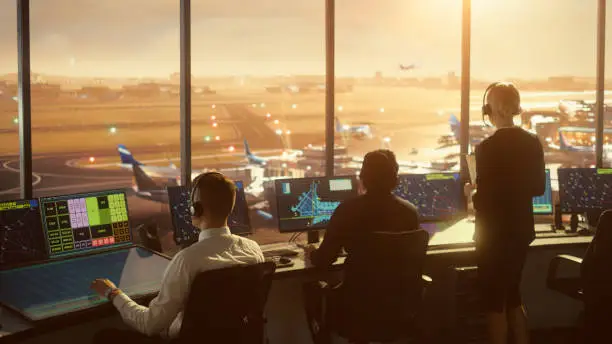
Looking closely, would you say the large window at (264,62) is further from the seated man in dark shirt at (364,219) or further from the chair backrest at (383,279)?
the chair backrest at (383,279)

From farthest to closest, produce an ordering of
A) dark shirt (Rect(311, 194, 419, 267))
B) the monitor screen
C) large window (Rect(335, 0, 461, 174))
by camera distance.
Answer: large window (Rect(335, 0, 461, 174)), the monitor screen, dark shirt (Rect(311, 194, 419, 267))

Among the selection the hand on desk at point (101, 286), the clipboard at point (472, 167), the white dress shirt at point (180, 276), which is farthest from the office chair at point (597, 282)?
the hand on desk at point (101, 286)

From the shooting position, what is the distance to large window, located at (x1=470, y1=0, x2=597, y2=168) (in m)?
5.02

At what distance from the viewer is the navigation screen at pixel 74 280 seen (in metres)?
2.41

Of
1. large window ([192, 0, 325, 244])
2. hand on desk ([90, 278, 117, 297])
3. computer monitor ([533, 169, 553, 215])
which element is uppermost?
large window ([192, 0, 325, 244])

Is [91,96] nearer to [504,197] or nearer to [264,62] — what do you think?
[264,62]

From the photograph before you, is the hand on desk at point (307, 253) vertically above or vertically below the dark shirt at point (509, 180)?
below

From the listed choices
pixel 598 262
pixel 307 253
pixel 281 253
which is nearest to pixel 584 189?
pixel 598 262

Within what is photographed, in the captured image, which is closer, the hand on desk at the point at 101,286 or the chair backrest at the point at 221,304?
the chair backrest at the point at 221,304

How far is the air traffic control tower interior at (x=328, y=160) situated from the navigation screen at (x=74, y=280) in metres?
0.01

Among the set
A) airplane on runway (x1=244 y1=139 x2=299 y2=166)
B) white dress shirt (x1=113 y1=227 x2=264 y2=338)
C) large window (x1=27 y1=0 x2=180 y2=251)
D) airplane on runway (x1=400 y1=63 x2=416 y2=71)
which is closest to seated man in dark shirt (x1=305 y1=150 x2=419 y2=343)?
white dress shirt (x1=113 y1=227 x2=264 y2=338)

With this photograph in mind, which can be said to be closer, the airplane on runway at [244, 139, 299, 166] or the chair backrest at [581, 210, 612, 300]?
the chair backrest at [581, 210, 612, 300]

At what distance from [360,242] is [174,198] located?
1370 mm

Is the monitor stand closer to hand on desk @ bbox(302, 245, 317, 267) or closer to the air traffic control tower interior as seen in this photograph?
the air traffic control tower interior
